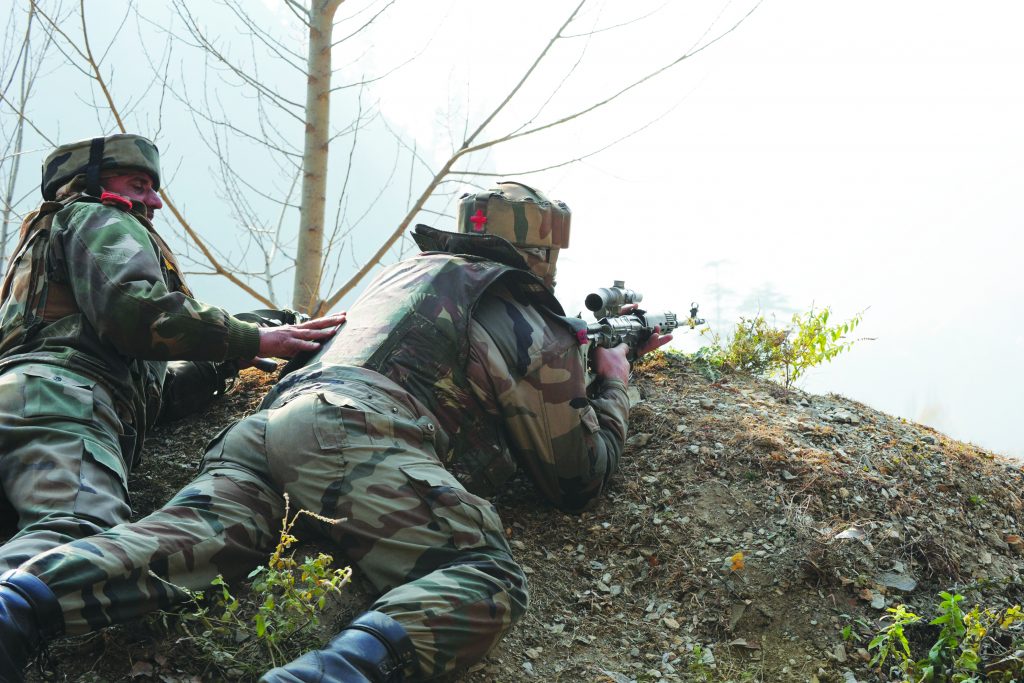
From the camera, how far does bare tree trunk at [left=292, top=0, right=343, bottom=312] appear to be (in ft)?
24.6

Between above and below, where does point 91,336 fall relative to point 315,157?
below

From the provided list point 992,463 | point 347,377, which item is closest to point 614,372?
point 347,377

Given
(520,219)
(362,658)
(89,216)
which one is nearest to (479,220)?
(520,219)

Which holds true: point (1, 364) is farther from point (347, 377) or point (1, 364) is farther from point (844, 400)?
point (844, 400)

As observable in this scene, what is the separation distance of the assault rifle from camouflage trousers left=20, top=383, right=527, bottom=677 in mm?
1788

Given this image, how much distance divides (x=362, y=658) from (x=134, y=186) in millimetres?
2768

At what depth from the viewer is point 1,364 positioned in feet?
12.0

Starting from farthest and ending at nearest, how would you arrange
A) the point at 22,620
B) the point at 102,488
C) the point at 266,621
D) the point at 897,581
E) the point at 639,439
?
the point at 639,439 → the point at 897,581 → the point at 102,488 → the point at 266,621 → the point at 22,620

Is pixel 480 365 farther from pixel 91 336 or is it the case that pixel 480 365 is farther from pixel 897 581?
pixel 897 581

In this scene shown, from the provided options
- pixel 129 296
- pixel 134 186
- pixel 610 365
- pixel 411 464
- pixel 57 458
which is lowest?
pixel 57 458

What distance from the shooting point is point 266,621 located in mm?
2955

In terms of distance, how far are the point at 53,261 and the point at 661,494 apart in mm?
3231

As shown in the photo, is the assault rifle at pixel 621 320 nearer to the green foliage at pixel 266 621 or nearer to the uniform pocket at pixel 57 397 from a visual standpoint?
the green foliage at pixel 266 621

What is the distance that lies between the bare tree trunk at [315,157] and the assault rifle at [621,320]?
3219 millimetres
